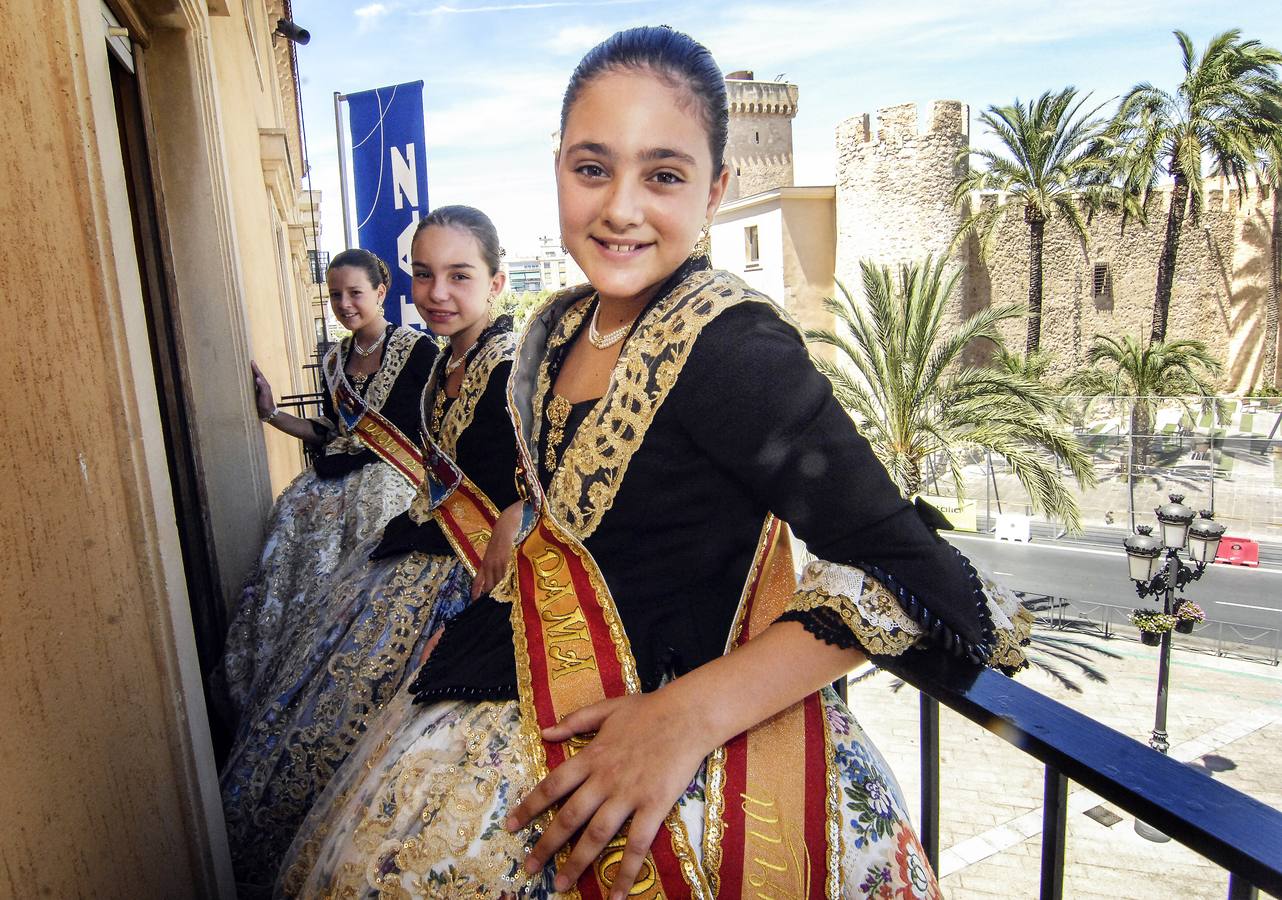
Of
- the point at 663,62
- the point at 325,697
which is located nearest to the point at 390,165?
the point at 325,697

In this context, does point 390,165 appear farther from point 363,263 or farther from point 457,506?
point 457,506

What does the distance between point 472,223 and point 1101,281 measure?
29610mm

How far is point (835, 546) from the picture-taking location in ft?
3.48

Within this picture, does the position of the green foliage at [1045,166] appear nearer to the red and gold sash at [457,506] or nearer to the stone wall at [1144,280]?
the stone wall at [1144,280]

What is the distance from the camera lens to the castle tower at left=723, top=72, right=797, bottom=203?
121 feet

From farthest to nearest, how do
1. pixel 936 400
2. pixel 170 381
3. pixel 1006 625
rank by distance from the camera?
pixel 936 400 < pixel 170 381 < pixel 1006 625

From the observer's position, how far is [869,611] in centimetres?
104

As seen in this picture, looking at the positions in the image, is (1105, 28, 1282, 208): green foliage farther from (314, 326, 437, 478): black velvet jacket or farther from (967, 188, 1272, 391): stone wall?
(314, 326, 437, 478): black velvet jacket

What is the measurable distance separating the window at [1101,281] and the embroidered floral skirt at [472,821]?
30.5 m

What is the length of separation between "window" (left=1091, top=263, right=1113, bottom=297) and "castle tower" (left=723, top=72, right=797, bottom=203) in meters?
13.8

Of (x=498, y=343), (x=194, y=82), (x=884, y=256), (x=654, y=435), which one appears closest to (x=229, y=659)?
(x=498, y=343)

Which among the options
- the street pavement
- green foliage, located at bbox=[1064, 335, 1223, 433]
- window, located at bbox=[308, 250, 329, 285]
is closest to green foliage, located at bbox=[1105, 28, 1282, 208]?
green foliage, located at bbox=[1064, 335, 1223, 433]

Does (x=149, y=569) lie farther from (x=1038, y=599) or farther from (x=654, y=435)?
(x=1038, y=599)

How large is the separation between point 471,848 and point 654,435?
573 mm
